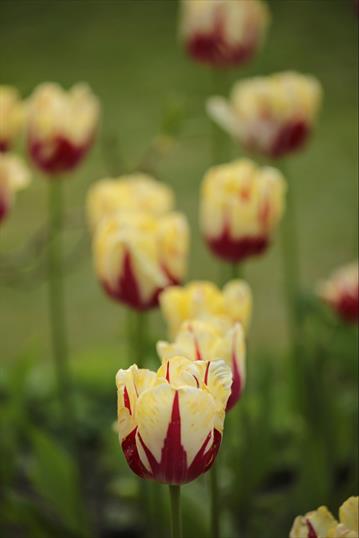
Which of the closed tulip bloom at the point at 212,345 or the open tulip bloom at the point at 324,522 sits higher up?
the closed tulip bloom at the point at 212,345

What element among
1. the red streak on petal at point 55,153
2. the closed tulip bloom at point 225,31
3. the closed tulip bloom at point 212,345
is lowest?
the closed tulip bloom at point 212,345

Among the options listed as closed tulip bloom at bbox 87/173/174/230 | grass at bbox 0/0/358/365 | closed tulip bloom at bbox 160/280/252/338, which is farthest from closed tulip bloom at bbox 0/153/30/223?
grass at bbox 0/0/358/365

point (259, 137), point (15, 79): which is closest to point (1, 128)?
point (259, 137)

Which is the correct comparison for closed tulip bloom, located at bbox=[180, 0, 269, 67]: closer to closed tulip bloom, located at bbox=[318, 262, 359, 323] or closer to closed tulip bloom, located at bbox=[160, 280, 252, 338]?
closed tulip bloom, located at bbox=[318, 262, 359, 323]

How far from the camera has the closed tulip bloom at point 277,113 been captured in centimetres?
108

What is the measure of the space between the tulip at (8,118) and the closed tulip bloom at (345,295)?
296 millimetres

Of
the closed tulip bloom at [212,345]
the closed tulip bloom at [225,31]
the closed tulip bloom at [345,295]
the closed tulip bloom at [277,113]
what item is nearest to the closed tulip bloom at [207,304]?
the closed tulip bloom at [212,345]

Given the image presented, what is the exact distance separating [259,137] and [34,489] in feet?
1.43

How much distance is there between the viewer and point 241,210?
896mm

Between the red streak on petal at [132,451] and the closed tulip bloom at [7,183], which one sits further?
the closed tulip bloom at [7,183]

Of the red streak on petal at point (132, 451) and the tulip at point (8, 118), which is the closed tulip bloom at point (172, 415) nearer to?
the red streak on petal at point (132, 451)

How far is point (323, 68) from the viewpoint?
2.51 m

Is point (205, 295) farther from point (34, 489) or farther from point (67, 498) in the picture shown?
point (34, 489)

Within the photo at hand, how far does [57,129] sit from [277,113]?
206mm
